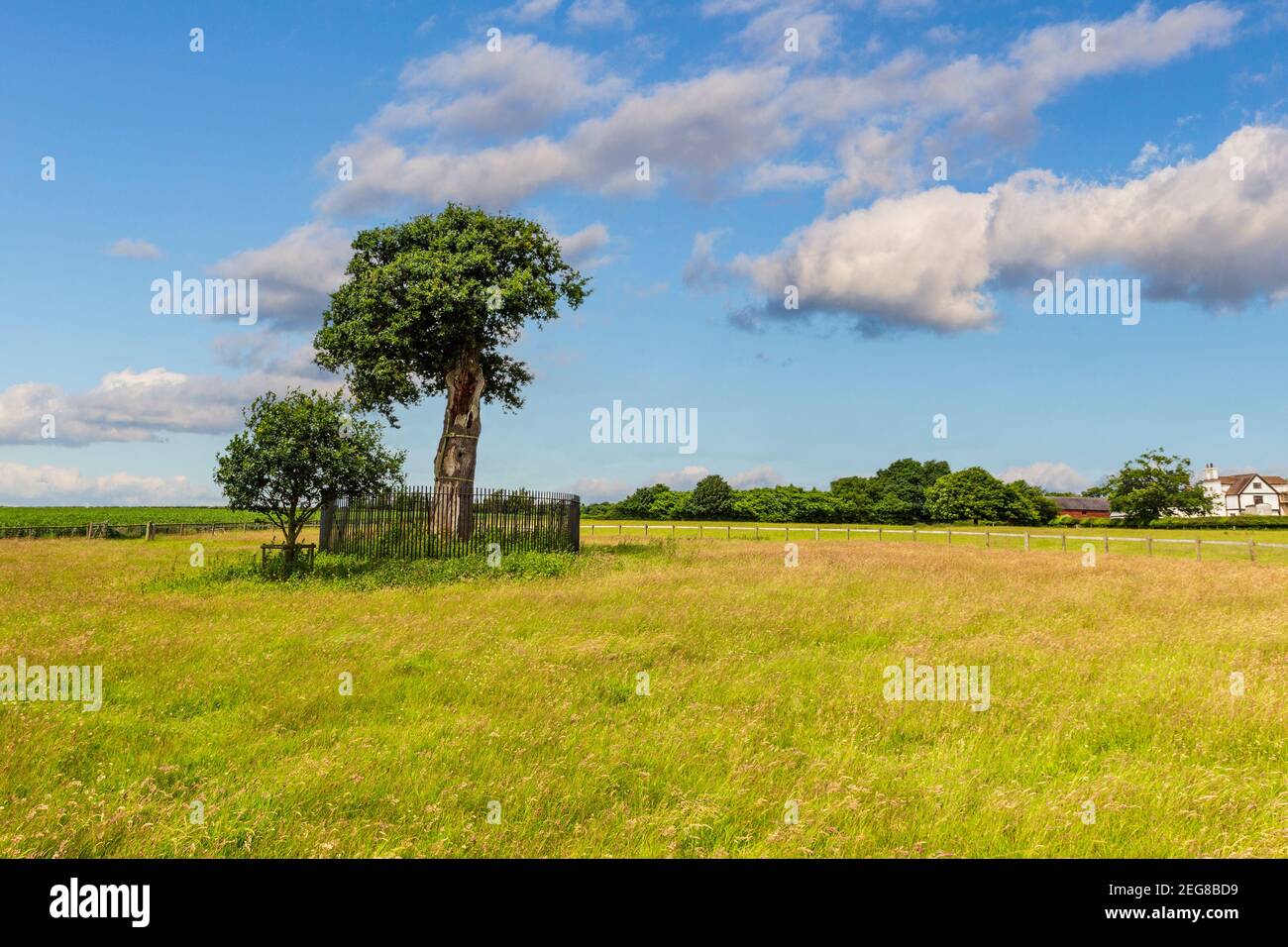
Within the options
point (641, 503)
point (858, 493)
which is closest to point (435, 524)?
point (641, 503)

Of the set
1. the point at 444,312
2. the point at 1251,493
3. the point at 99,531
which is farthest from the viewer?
the point at 1251,493

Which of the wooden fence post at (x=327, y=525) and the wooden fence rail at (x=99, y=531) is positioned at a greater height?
the wooden fence post at (x=327, y=525)

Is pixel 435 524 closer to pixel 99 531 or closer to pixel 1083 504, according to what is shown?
pixel 99 531

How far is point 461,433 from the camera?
27.8 m

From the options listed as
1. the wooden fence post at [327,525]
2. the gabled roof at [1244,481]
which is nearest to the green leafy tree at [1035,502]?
the gabled roof at [1244,481]

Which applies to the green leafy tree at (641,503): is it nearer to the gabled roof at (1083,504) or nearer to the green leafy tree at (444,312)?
the gabled roof at (1083,504)

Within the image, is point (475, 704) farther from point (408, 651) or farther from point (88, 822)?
point (88, 822)

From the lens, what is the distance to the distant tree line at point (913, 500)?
89062 mm

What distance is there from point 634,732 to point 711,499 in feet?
346

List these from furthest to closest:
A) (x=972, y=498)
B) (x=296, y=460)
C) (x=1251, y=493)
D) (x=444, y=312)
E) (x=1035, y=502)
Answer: (x=1251, y=493) < (x=1035, y=502) < (x=972, y=498) < (x=444, y=312) < (x=296, y=460)

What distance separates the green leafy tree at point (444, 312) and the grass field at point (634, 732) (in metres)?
12.7

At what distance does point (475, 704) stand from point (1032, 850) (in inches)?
230
